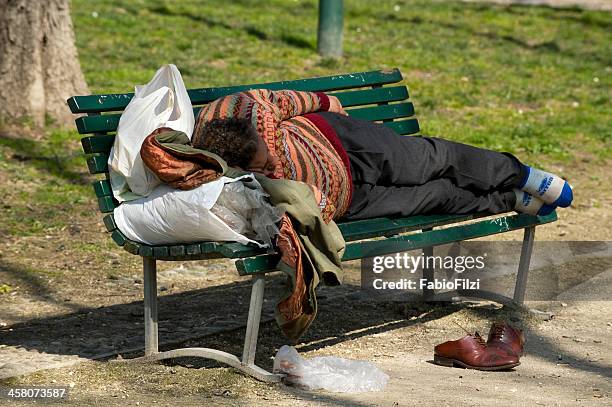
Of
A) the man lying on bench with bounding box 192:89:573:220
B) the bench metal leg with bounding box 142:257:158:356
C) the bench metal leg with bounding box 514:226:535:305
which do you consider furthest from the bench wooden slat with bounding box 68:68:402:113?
the bench metal leg with bounding box 514:226:535:305

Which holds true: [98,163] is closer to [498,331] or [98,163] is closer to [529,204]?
[498,331]

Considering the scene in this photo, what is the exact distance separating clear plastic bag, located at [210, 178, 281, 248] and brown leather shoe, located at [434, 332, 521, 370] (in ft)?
2.92

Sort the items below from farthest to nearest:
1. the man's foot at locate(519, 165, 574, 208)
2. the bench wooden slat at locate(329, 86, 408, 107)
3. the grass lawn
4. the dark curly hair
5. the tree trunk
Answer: the tree trunk, the grass lawn, the bench wooden slat at locate(329, 86, 408, 107), the man's foot at locate(519, 165, 574, 208), the dark curly hair

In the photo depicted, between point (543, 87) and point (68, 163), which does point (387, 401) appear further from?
point (543, 87)

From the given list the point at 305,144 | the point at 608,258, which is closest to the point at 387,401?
the point at 305,144

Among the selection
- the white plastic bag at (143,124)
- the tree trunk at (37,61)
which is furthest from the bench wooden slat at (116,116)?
the tree trunk at (37,61)

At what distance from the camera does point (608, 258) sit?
6.69 m

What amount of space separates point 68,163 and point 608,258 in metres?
3.69

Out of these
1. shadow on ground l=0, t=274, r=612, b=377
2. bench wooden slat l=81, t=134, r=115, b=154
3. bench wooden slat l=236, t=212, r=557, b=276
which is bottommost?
shadow on ground l=0, t=274, r=612, b=377

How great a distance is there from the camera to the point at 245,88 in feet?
17.8

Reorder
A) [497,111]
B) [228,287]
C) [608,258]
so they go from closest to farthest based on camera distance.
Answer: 1. [228,287]
2. [608,258]
3. [497,111]

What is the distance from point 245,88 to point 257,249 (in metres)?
1.21

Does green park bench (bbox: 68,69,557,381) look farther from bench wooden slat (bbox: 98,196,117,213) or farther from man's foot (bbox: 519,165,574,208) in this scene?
man's foot (bbox: 519,165,574,208)

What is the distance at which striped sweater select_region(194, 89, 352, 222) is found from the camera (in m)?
4.86
